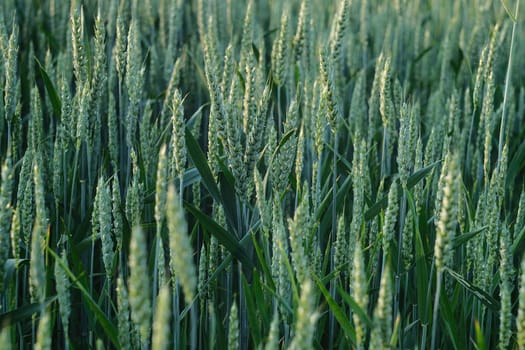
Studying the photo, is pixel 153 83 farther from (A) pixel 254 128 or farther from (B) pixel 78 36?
(A) pixel 254 128

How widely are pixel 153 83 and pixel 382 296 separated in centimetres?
188

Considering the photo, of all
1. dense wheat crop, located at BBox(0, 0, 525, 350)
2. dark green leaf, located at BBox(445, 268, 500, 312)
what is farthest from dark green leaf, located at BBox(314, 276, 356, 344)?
dark green leaf, located at BBox(445, 268, 500, 312)

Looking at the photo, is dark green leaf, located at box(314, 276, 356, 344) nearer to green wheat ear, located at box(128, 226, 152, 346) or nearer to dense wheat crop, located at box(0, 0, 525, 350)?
dense wheat crop, located at box(0, 0, 525, 350)

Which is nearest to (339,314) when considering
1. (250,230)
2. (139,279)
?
(250,230)

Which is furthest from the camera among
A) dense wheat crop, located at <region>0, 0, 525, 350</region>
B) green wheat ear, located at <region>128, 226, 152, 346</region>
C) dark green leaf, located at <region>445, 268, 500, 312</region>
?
dark green leaf, located at <region>445, 268, 500, 312</region>

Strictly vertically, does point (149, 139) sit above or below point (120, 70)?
below

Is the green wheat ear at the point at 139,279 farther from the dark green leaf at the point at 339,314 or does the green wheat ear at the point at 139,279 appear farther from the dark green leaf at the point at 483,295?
the dark green leaf at the point at 483,295

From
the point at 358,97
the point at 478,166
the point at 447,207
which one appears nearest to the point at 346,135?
the point at 358,97

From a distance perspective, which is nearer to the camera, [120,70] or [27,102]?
[120,70]

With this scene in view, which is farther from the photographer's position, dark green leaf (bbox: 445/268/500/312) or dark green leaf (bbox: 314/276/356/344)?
dark green leaf (bbox: 445/268/500/312)

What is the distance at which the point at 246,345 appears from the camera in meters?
1.53

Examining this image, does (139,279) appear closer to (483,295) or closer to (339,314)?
(339,314)

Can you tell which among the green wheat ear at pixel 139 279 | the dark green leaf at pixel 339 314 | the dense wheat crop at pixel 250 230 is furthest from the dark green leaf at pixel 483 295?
the green wheat ear at pixel 139 279

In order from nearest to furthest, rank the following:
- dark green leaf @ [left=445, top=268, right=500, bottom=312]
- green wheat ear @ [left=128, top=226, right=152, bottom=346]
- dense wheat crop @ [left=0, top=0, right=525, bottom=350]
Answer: green wheat ear @ [left=128, top=226, right=152, bottom=346], dense wheat crop @ [left=0, top=0, right=525, bottom=350], dark green leaf @ [left=445, top=268, right=500, bottom=312]
